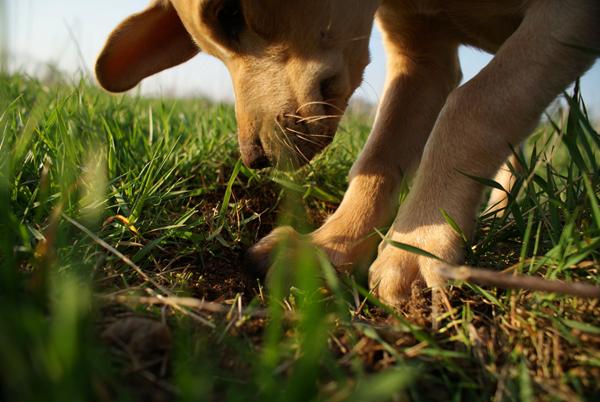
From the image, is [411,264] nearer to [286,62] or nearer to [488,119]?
[488,119]

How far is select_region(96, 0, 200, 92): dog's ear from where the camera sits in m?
2.52

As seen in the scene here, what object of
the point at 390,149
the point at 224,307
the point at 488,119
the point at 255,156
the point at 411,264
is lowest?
the point at 224,307

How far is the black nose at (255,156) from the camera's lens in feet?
6.84

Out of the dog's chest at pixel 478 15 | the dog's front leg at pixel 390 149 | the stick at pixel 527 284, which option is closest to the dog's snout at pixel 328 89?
the dog's front leg at pixel 390 149

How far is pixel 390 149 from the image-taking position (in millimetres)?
2449

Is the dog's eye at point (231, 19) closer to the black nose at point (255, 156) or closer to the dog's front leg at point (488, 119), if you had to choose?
the black nose at point (255, 156)

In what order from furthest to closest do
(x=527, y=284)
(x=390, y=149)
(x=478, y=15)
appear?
(x=390, y=149)
(x=478, y=15)
(x=527, y=284)

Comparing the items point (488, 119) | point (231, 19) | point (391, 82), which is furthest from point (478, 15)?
point (231, 19)

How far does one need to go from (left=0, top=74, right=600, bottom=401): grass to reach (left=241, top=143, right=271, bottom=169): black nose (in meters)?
0.21

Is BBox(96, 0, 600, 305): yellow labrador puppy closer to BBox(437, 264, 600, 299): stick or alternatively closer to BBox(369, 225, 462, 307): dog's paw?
BBox(369, 225, 462, 307): dog's paw

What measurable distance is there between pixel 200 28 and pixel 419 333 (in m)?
1.42

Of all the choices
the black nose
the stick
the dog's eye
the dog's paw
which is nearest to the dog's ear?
the dog's eye

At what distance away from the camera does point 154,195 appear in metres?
2.04

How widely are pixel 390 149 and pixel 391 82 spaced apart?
15.2 inches
